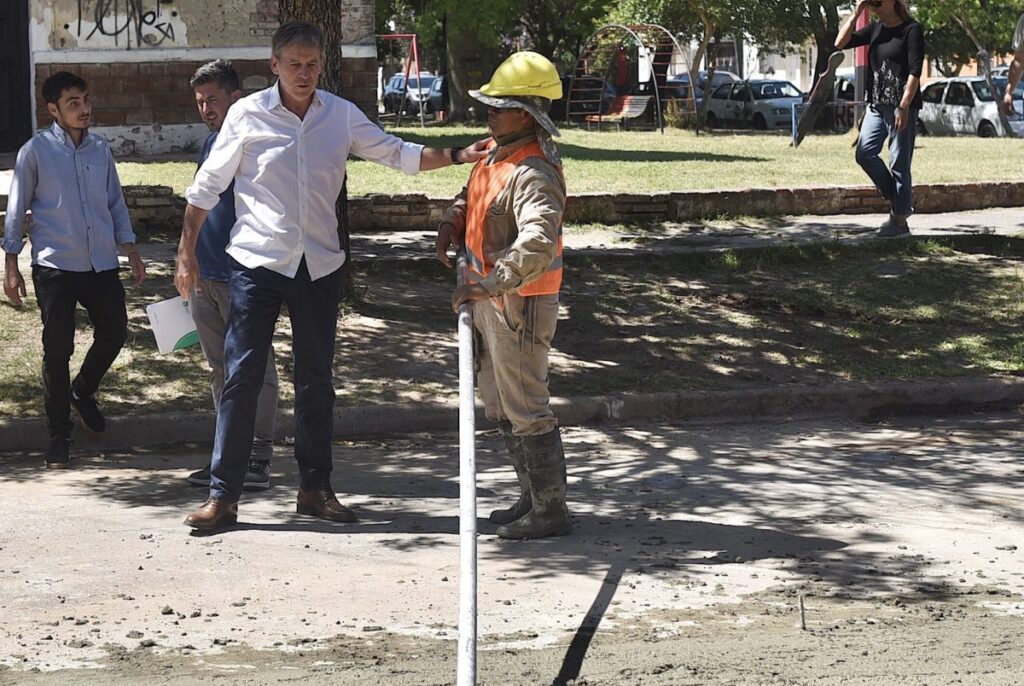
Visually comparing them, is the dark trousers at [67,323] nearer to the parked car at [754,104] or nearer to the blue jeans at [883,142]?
the blue jeans at [883,142]

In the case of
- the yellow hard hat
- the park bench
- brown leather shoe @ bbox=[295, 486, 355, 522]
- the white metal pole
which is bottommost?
brown leather shoe @ bbox=[295, 486, 355, 522]

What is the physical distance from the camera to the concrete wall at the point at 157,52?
1855 centimetres

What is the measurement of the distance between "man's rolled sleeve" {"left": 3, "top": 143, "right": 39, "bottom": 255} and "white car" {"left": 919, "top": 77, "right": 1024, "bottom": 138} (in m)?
28.0

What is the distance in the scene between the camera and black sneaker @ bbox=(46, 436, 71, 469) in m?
7.36

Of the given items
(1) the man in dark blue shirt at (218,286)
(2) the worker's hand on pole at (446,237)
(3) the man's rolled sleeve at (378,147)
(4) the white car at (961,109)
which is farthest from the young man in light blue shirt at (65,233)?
(4) the white car at (961,109)

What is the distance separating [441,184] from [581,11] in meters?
26.7

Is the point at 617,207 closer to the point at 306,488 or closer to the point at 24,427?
the point at 24,427

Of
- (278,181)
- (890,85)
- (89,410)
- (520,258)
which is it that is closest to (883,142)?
(890,85)

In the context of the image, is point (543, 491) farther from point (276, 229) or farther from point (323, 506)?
point (276, 229)

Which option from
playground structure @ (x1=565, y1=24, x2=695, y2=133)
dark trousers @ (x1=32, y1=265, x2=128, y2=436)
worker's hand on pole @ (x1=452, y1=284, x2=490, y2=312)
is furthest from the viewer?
playground structure @ (x1=565, y1=24, x2=695, y2=133)

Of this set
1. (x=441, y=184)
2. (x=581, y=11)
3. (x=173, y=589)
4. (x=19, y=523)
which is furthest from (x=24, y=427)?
(x=581, y=11)

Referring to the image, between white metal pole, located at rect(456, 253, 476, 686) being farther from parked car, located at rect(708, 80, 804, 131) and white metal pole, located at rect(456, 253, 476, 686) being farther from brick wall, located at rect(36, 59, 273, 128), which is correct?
parked car, located at rect(708, 80, 804, 131)

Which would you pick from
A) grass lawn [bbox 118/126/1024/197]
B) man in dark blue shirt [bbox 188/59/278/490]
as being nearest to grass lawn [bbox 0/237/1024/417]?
man in dark blue shirt [bbox 188/59/278/490]

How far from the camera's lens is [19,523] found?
6.16 meters
